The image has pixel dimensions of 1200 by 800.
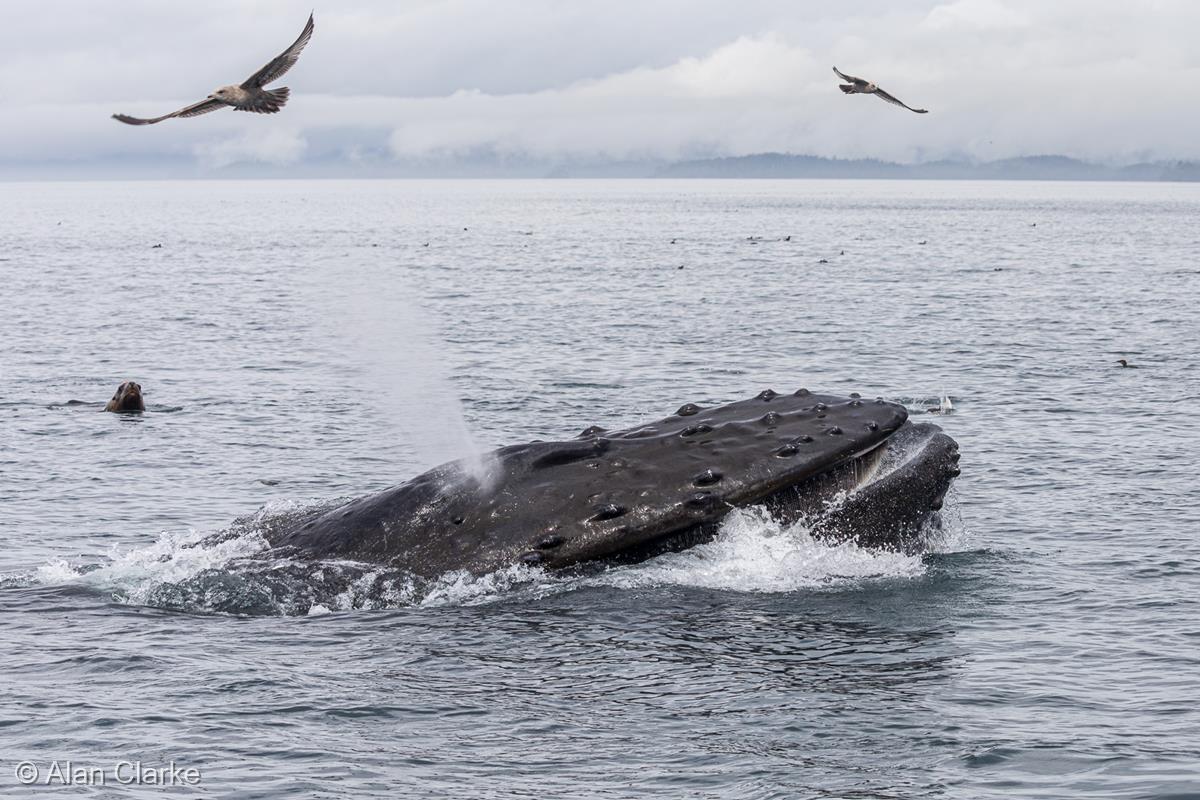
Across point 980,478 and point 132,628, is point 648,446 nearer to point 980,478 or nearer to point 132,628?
point 132,628

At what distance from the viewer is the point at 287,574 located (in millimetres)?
12297

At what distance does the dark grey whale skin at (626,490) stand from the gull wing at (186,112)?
3.54 meters

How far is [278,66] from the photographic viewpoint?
45.6 feet

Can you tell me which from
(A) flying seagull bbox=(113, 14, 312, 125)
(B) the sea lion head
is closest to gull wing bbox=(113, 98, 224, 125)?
(A) flying seagull bbox=(113, 14, 312, 125)

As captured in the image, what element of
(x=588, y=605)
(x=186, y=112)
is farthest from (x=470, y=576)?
(x=186, y=112)

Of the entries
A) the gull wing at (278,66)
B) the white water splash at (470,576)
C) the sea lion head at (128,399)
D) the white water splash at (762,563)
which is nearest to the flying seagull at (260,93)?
the gull wing at (278,66)

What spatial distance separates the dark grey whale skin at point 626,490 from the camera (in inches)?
443

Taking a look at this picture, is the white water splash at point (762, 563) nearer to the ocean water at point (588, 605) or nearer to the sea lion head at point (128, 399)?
the ocean water at point (588, 605)

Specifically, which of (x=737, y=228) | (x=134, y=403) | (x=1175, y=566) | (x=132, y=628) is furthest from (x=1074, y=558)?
(x=737, y=228)

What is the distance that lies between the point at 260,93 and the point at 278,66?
0.31 metres

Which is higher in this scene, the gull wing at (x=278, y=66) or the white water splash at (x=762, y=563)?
the gull wing at (x=278, y=66)

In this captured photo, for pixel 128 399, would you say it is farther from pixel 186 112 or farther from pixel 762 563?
pixel 762 563

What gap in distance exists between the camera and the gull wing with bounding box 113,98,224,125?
12.2 metres

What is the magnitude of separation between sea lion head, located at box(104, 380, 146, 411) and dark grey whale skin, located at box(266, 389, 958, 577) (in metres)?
16.6
